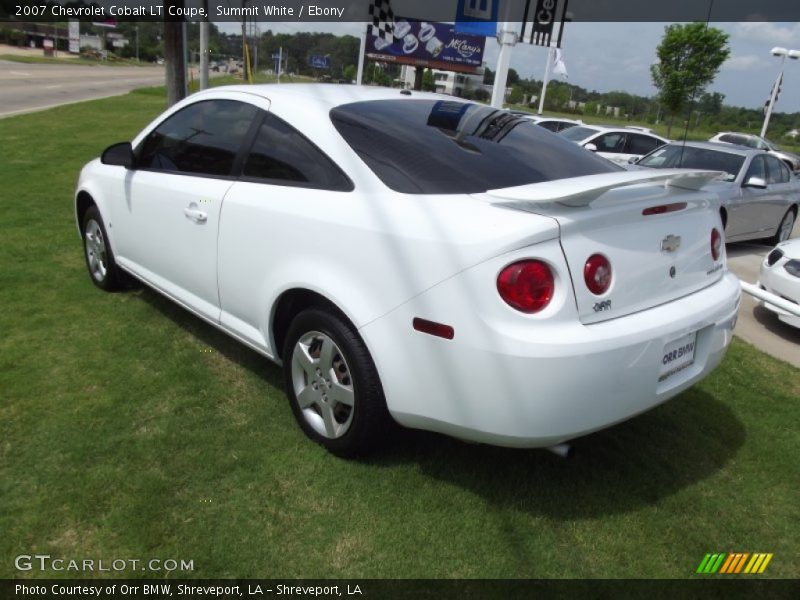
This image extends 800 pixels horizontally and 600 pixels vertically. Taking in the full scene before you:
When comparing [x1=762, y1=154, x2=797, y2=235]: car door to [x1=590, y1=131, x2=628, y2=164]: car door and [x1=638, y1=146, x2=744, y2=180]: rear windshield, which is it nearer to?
[x1=638, y1=146, x2=744, y2=180]: rear windshield

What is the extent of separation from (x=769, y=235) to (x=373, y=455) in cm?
822

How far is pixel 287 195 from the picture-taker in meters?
2.88

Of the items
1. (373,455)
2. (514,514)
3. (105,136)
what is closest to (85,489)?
(373,455)

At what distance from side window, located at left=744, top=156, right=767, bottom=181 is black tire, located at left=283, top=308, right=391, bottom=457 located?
7.26m

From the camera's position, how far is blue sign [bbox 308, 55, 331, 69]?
33.3m

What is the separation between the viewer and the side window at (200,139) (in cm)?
334

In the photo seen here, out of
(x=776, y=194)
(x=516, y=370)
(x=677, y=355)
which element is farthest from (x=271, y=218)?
(x=776, y=194)

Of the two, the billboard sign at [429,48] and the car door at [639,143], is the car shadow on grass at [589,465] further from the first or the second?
the billboard sign at [429,48]

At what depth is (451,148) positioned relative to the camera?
2840mm

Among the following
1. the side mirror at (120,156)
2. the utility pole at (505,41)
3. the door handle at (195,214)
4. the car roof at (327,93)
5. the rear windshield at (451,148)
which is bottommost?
the door handle at (195,214)

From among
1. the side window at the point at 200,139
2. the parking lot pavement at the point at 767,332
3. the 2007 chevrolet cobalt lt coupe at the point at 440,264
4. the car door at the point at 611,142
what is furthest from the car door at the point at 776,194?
the side window at the point at 200,139

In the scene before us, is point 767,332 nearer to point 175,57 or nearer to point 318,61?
point 175,57

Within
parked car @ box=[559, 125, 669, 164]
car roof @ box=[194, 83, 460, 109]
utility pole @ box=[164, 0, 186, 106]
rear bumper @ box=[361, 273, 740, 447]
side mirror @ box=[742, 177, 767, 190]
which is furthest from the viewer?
parked car @ box=[559, 125, 669, 164]

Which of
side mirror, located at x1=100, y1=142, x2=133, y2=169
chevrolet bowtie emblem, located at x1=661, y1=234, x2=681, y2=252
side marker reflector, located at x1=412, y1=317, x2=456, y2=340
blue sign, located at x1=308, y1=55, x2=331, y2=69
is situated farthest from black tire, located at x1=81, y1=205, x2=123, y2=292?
blue sign, located at x1=308, y1=55, x2=331, y2=69
